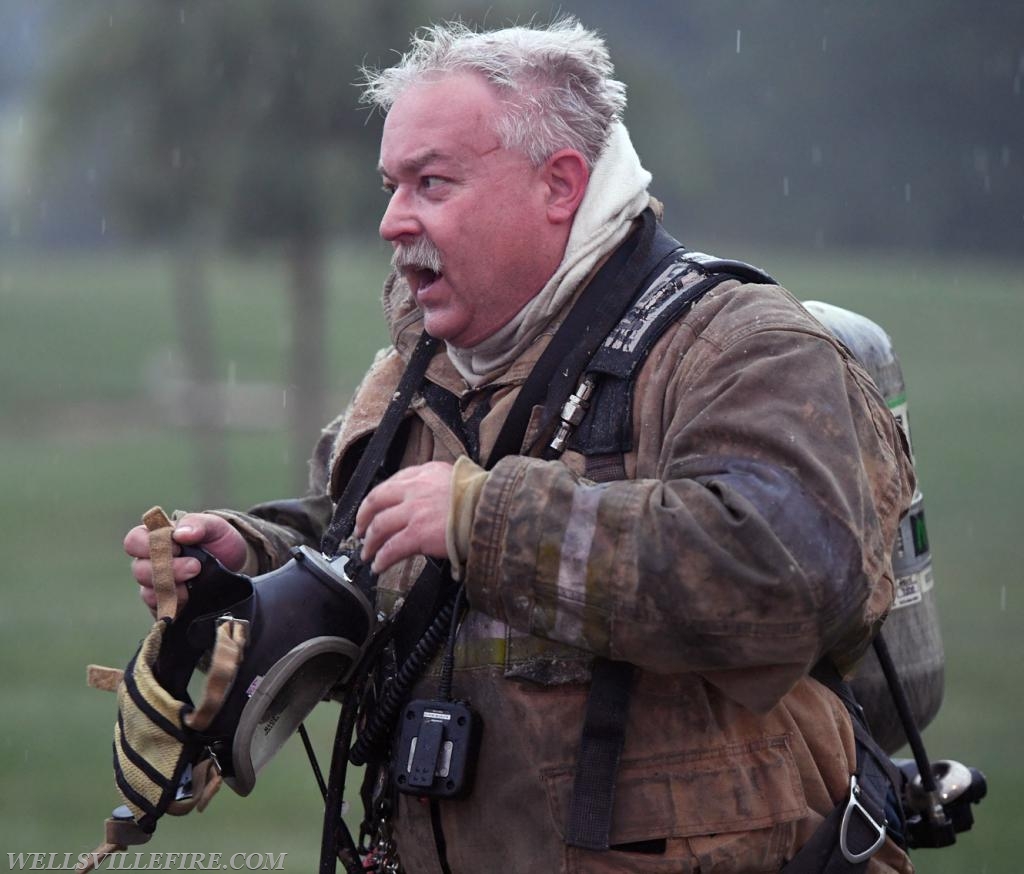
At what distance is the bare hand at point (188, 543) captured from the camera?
2783mm

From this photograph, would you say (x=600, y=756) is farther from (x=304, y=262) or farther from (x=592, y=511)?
(x=304, y=262)

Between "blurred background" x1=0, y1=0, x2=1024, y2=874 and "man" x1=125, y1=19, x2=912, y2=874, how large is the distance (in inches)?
115

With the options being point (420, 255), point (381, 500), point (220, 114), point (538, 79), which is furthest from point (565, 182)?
point (220, 114)

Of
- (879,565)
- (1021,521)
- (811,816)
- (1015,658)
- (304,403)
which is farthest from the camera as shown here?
(304,403)

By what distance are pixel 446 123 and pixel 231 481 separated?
55.7 feet

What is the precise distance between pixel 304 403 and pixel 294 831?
34.4ft

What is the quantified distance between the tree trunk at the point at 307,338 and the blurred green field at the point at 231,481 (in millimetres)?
1207

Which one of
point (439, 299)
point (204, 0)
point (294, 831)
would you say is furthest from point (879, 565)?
point (204, 0)

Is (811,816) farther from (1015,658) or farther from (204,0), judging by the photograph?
(204,0)

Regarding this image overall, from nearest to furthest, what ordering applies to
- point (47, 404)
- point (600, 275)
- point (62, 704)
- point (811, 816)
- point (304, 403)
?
1. point (811, 816)
2. point (600, 275)
3. point (62, 704)
4. point (304, 403)
5. point (47, 404)

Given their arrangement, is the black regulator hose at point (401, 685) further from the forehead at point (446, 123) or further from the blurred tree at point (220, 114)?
the blurred tree at point (220, 114)

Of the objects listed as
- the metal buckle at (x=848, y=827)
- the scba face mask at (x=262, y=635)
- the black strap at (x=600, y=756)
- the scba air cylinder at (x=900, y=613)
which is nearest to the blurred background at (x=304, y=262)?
the scba air cylinder at (x=900, y=613)

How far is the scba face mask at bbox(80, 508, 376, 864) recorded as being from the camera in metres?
2.69

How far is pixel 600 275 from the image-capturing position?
2.82 m
